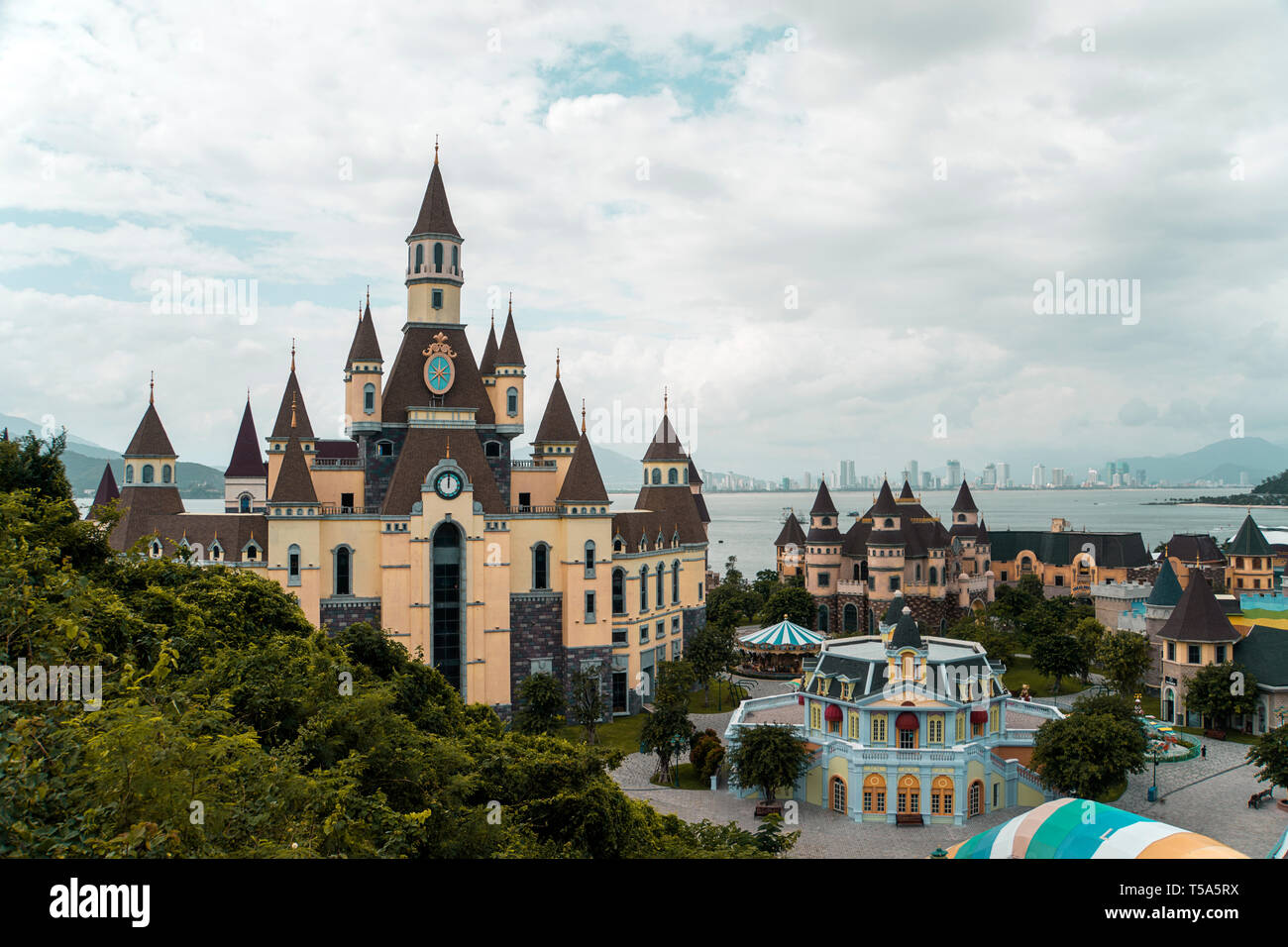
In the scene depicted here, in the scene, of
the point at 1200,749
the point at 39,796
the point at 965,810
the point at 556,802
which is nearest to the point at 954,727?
the point at 965,810

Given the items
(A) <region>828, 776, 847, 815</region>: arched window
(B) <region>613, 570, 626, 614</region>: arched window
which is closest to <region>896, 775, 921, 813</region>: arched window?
(A) <region>828, 776, 847, 815</region>: arched window

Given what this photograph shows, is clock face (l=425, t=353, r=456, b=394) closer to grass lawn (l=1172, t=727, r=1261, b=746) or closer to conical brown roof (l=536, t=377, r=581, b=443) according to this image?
conical brown roof (l=536, t=377, r=581, b=443)

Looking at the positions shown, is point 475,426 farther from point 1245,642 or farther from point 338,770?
point 1245,642

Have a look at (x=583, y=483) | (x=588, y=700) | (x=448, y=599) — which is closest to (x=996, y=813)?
(x=588, y=700)

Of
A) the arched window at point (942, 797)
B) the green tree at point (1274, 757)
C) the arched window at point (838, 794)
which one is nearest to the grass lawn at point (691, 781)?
the arched window at point (838, 794)

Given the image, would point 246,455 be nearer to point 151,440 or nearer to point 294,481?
point 151,440

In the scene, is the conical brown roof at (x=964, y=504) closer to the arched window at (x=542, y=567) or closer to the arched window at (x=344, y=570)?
the arched window at (x=542, y=567)
